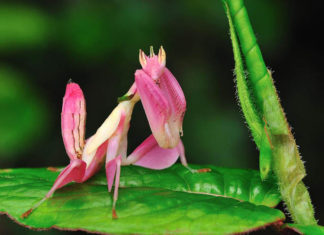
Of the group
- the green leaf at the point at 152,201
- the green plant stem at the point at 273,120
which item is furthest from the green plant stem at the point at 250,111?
the green leaf at the point at 152,201

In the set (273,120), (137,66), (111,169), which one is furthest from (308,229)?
(137,66)

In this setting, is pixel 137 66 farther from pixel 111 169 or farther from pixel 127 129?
pixel 111 169

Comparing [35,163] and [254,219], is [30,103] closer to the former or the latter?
[35,163]

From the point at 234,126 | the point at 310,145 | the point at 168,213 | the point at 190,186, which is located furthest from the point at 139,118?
the point at 168,213

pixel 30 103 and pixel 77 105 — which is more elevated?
pixel 77 105

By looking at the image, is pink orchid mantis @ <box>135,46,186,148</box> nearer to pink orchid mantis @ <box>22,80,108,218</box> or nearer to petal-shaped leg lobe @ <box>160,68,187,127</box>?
petal-shaped leg lobe @ <box>160,68,187,127</box>

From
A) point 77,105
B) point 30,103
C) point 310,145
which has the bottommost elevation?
point 310,145
